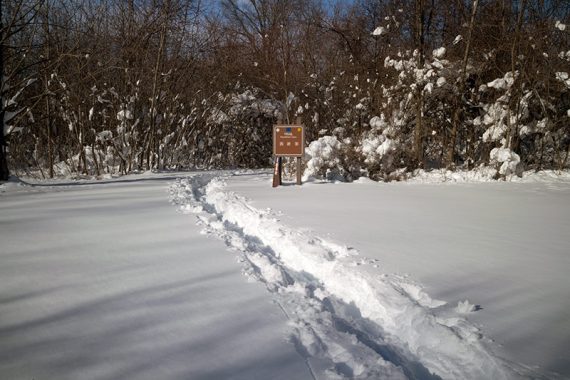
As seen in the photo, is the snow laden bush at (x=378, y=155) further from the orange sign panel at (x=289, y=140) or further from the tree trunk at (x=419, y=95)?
the orange sign panel at (x=289, y=140)

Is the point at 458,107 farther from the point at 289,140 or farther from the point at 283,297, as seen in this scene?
the point at 283,297

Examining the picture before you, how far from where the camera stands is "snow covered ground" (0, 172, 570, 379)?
159 centimetres

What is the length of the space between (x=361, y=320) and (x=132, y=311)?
4.90ft

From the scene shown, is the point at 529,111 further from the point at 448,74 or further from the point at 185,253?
the point at 185,253

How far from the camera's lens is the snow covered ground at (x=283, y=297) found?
159cm

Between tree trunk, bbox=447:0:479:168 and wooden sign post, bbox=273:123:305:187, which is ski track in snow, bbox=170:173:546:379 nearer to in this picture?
wooden sign post, bbox=273:123:305:187

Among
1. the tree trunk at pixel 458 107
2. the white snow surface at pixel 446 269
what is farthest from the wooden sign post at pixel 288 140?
the tree trunk at pixel 458 107

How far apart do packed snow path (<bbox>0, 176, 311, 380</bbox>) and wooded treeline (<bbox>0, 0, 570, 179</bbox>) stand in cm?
611

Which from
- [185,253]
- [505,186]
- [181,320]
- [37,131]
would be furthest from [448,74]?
[37,131]

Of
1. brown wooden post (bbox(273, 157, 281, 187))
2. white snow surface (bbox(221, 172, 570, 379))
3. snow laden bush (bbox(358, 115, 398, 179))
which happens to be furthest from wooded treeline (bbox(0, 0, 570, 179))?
white snow surface (bbox(221, 172, 570, 379))

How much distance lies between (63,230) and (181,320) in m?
2.57

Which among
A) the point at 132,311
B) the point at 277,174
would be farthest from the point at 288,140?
the point at 132,311

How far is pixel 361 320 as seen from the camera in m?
2.19

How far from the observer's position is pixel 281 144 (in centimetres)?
782
